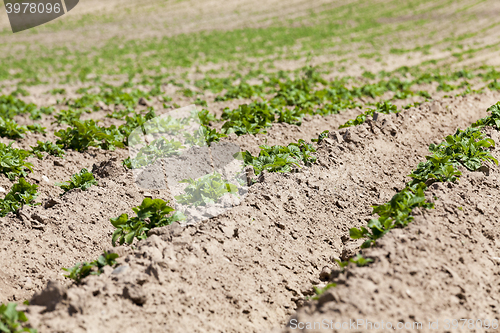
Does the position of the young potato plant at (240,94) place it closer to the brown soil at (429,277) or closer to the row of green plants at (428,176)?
the row of green plants at (428,176)

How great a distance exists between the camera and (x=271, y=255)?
430 centimetres

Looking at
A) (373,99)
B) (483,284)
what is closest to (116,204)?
(483,284)

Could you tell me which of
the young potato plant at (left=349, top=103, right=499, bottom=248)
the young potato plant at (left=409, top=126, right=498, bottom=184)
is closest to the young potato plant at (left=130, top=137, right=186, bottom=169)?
the young potato plant at (left=349, top=103, right=499, bottom=248)

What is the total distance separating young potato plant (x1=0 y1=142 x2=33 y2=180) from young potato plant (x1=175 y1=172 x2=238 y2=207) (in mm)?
3015

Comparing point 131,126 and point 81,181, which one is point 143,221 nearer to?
point 81,181

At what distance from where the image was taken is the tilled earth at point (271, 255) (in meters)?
3.26

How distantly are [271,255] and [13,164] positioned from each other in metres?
4.37

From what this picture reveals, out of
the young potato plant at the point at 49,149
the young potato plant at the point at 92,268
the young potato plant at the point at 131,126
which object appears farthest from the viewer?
the young potato plant at the point at 131,126

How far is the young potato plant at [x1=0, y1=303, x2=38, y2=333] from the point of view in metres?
2.97

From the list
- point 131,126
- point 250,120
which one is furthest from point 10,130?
point 250,120

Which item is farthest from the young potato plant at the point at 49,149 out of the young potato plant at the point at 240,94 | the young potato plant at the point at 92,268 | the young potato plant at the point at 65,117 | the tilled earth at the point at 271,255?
the young potato plant at the point at 240,94

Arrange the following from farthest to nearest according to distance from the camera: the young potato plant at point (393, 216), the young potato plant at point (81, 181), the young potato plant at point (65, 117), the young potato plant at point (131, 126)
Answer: the young potato plant at point (65, 117), the young potato plant at point (131, 126), the young potato plant at point (81, 181), the young potato plant at point (393, 216)

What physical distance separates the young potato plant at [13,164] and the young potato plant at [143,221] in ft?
9.70

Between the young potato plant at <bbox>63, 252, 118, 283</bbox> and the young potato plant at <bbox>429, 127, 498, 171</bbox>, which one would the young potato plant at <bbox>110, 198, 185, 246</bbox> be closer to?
the young potato plant at <bbox>63, 252, 118, 283</bbox>
